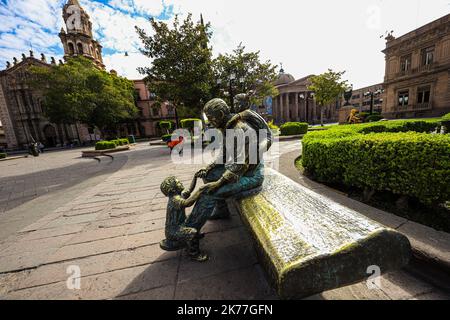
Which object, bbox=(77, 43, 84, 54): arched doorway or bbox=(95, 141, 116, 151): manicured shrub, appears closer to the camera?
bbox=(95, 141, 116, 151): manicured shrub

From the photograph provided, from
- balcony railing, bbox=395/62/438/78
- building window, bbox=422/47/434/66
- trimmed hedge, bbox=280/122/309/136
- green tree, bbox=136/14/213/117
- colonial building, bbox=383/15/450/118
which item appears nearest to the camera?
green tree, bbox=136/14/213/117

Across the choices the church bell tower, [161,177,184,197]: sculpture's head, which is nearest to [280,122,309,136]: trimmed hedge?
[161,177,184,197]: sculpture's head

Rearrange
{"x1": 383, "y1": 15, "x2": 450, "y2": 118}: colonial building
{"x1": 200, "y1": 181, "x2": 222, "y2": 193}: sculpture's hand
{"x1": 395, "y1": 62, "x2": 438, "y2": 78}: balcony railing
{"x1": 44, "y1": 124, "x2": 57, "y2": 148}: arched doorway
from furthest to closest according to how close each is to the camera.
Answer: {"x1": 44, "y1": 124, "x2": 57, "y2": 148}: arched doorway
{"x1": 395, "y1": 62, "x2": 438, "y2": 78}: balcony railing
{"x1": 383, "y1": 15, "x2": 450, "y2": 118}: colonial building
{"x1": 200, "y1": 181, "x2": 222, "y2": 193}: sculpture's hand

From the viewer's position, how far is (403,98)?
931 inches

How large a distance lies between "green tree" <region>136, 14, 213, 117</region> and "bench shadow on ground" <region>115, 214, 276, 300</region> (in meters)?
11.9

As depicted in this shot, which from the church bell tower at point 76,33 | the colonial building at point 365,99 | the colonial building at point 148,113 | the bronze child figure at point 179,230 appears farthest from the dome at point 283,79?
the bronze child figure at point 179,230

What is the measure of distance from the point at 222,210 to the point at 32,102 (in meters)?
44.7

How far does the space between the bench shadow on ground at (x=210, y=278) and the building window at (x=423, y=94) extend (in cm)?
3078

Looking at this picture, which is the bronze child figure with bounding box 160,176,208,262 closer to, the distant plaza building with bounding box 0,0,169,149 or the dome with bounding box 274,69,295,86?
the distant plaza building with bounding box 0,0,169,149

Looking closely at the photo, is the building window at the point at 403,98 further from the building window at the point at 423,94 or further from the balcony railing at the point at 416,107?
the building window at the point at 423,94

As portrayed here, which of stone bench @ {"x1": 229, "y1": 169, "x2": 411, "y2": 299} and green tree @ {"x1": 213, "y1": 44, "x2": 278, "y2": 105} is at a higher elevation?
green tree @ {"x1": 213, "y1": 44, "x2": 278, "y2": 105}

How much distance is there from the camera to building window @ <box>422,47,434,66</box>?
20500mm
